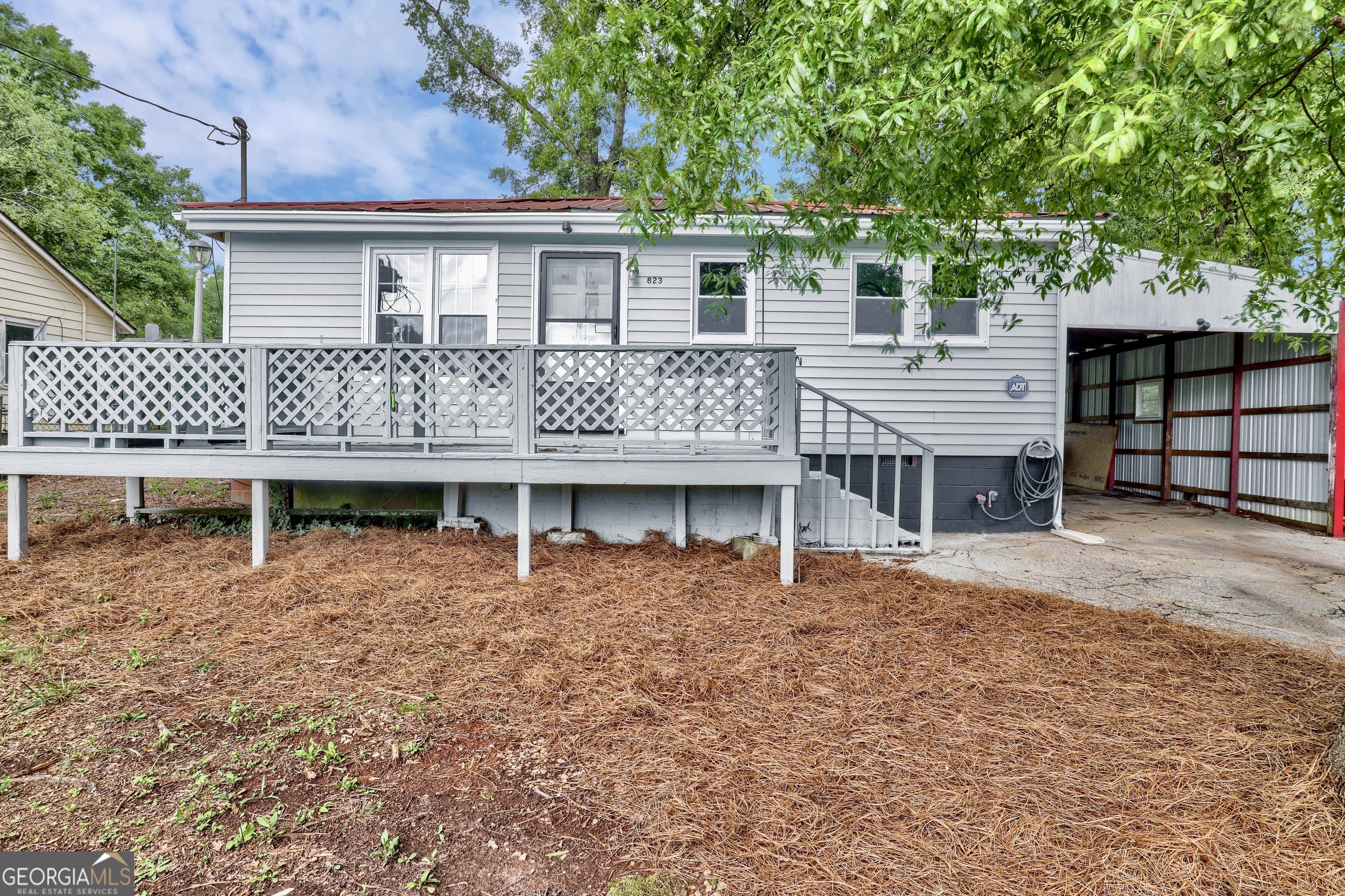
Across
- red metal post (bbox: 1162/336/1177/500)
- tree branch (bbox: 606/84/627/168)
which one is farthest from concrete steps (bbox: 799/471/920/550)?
tree branch (bbox: 606/84/627/168)

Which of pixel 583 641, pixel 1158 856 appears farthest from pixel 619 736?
pixel 1158 856

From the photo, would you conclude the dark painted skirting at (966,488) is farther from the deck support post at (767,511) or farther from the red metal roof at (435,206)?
the red metal roof at (435,206)

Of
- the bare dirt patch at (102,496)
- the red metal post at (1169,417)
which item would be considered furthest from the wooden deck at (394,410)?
the red metal post at (1169,417)

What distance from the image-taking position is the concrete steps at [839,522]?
202 inches

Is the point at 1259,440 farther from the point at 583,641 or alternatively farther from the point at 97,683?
the point at 97,683

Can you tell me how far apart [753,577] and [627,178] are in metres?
9.61

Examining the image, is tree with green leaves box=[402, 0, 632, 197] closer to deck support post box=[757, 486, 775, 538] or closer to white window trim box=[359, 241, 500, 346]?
white window trim box=[359, 241, 500, 346]

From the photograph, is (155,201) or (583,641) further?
(155,201)

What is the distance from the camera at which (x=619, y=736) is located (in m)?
2.30

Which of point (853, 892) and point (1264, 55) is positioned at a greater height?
point (1264, 55)

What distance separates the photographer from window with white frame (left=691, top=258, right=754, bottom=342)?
21.7ft

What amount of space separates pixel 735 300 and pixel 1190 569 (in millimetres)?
4791

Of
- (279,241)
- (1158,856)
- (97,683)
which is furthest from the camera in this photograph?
(279,241)

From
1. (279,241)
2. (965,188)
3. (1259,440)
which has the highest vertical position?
(279,241)
